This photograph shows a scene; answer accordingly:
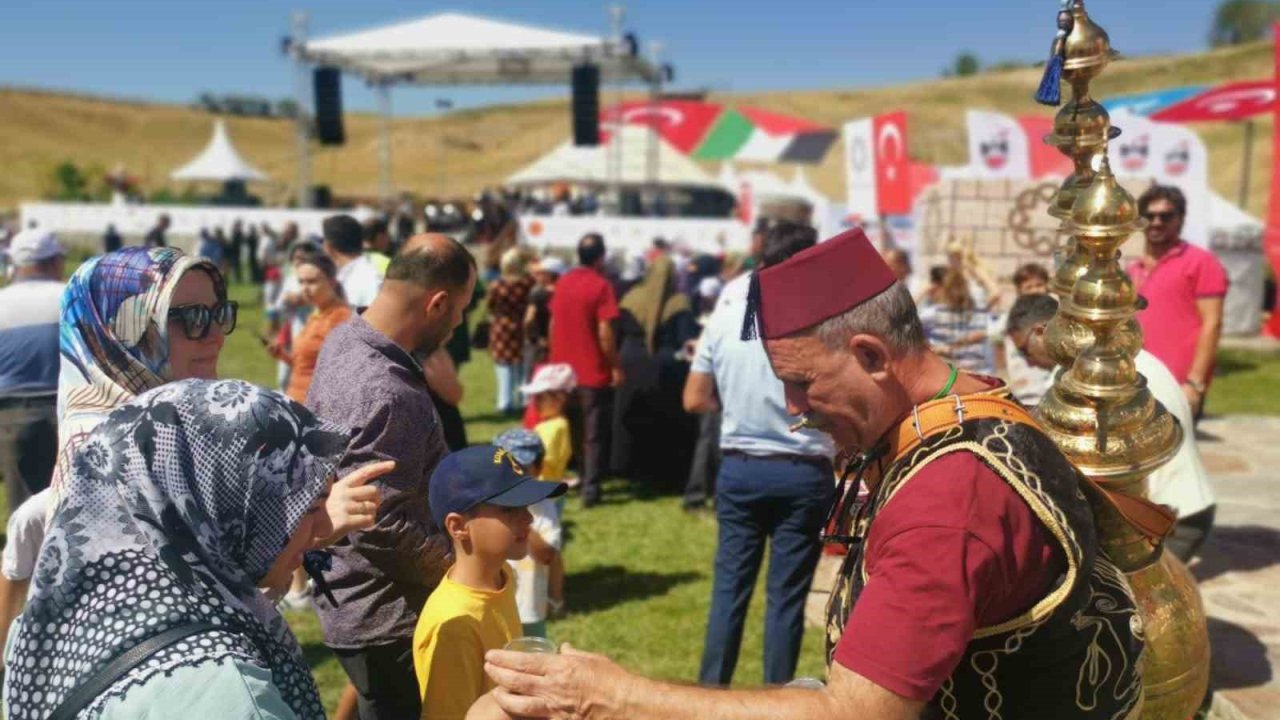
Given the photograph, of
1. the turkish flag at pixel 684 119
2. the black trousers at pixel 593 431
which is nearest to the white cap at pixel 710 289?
the black trousers at pixel 593 431

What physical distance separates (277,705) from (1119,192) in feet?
7.98

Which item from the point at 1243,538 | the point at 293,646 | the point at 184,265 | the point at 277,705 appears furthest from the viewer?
the point at 1243,538

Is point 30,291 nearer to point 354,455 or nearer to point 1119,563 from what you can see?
point 354,455

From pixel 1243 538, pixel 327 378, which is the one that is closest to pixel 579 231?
pixel 1243 538

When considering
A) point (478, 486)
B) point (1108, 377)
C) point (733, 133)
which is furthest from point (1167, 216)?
point (733, 133)

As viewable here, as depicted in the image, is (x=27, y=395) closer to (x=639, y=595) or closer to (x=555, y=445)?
(x=555, y=445)

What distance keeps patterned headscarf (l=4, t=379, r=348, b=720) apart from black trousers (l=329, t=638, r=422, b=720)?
1.38 metres

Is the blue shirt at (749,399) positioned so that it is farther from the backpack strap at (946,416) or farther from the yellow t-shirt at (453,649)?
the backpack strap at (946,416)

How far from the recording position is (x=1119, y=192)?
3004 mm

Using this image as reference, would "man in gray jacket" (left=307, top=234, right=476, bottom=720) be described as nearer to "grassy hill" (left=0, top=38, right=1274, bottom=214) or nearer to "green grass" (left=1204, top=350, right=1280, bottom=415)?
"green grass" (left=1204, top=350, right=1280, bottom=415)

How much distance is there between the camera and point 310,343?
577 centimetres

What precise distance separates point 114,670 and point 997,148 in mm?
12746

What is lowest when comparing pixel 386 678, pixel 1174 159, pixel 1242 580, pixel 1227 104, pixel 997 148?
pixel 1242 580

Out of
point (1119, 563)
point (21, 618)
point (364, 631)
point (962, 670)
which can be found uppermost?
point (21, 618)
